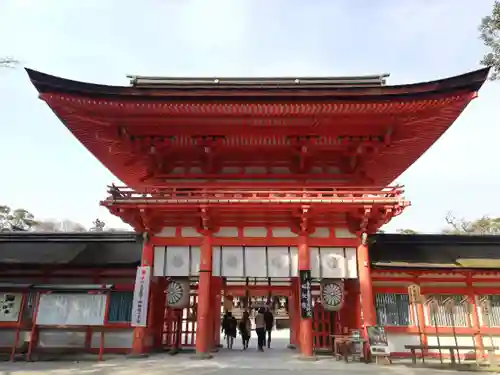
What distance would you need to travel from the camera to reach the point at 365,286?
12344 millimetres

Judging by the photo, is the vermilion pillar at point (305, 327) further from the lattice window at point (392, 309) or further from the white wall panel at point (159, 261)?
the white wall panel at point (159, 261)

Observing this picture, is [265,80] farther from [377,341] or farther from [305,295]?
[377,341]

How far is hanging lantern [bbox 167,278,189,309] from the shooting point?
12617mm

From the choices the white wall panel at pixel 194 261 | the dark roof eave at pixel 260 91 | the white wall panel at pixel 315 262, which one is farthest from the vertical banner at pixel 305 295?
the dark roof eave at pixel 260 91

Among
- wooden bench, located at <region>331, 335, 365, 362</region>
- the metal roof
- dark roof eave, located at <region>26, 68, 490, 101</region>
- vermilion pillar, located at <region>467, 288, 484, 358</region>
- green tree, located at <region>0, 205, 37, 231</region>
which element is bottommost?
wooden bench, located at <region>331, 335, 365, 362</region>

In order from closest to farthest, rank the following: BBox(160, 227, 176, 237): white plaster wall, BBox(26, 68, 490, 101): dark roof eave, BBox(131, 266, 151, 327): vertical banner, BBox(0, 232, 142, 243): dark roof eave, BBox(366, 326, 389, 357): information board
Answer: BBox(366, 326, 389, 357): information board
BBox(26, 68, 490, 101): dark roof eave
BBox(131, 266, 151, 327): vertical banner
BBox(160, 227, 176, 237): white plaster wall
BBox(0, 232, 142, 243): dark roof eave

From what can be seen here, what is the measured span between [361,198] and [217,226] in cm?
484

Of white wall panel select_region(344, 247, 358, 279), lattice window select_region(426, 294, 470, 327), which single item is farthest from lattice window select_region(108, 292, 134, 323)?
lattice window select_region(426, 294, 470, 327)

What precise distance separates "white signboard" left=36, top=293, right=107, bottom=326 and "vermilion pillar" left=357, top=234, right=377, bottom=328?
326 inches

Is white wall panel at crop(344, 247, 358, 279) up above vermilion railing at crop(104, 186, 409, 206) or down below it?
below

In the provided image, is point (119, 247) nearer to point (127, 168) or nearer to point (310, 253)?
point (127, 168)

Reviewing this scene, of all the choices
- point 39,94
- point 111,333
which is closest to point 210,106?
point 39,94

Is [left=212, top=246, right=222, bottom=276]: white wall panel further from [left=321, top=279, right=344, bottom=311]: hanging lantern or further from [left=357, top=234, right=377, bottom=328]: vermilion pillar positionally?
[left=357, top=234, right=377, bottom=328]: vermilion pillar

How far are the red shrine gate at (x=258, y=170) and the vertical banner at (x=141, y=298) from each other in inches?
10.8
